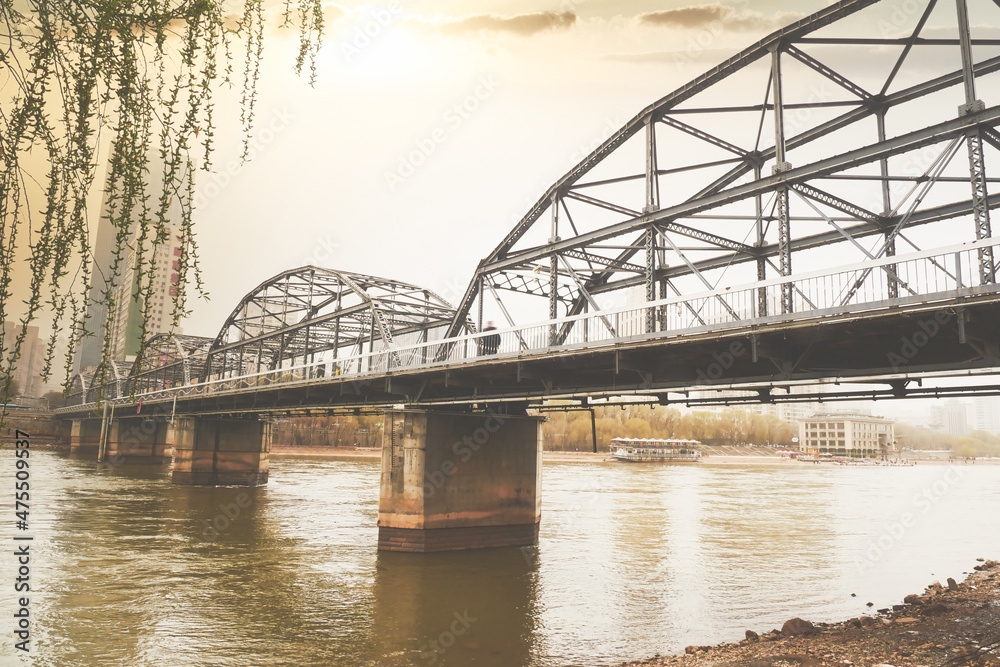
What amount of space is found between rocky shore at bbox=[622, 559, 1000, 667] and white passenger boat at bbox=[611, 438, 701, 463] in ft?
352

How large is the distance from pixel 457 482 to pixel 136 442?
221 ft

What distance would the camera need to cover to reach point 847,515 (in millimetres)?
42500

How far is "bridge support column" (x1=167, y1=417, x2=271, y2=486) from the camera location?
168 feet

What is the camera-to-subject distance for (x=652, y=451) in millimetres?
124438
